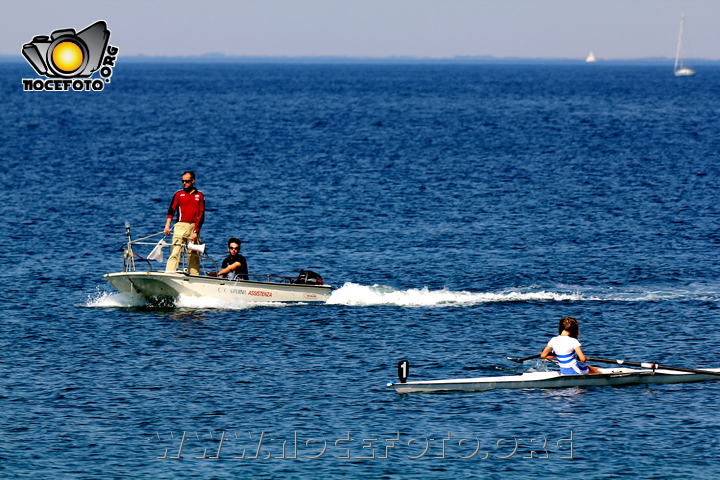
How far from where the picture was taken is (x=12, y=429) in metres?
21.8

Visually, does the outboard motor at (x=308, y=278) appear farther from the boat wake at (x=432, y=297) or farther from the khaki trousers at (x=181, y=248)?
the khaki trousers at (x=181, y=248)

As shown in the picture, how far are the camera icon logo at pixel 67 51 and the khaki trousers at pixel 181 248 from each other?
2872 cm

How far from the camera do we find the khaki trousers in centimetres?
3150

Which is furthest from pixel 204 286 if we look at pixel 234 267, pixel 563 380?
pixel 563 380

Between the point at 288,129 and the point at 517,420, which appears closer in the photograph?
the point at 517,420

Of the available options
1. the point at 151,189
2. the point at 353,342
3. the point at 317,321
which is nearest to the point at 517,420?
the point at 353,342

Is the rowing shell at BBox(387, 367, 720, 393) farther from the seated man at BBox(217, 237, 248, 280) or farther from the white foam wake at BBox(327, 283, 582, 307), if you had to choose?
the seated man at BBox(217, 237, 248, 280)

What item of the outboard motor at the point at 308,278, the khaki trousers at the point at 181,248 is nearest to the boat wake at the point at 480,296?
the outboard motor at the point at 308,278

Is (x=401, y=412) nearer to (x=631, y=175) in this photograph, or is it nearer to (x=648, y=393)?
(x=648, y=393)

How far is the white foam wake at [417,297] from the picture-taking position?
112 feet

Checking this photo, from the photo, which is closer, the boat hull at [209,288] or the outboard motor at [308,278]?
the boat hull at [209,288]

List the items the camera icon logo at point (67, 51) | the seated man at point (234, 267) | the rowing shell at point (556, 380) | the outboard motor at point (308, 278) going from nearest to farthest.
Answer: the rowing shell at point (556, 380) → the seated man at point (234, 267) → the outboard motor at point (308, 278) → the camera icon logo at point (67, 51)

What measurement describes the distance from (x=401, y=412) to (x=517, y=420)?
2582mm

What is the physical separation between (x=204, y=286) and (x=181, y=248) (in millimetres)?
1389
